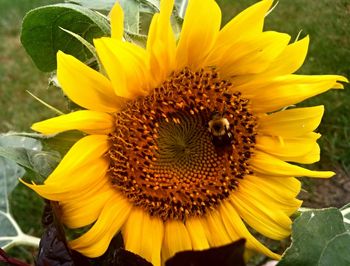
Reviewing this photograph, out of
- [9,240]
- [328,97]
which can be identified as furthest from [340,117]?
[9,240]

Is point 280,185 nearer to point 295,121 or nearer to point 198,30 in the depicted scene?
point 295,121

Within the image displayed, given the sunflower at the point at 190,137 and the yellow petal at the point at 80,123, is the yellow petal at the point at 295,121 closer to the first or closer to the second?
the sunflower at the point at 190,137

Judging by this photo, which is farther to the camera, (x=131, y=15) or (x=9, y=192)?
(x=9, y=192)

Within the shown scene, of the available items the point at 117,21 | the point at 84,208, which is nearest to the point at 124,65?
the point at 117,21

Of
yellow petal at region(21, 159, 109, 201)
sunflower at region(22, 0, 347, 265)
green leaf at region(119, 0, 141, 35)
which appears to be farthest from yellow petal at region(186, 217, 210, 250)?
green leaf at region(119, 0, 141, 35)

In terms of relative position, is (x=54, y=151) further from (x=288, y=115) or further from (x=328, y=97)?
(x=328, y=97)

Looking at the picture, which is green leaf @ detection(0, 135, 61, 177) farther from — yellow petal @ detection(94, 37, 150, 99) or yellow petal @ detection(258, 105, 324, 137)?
yellow petal @ detection(258, 105, 324, 137)
